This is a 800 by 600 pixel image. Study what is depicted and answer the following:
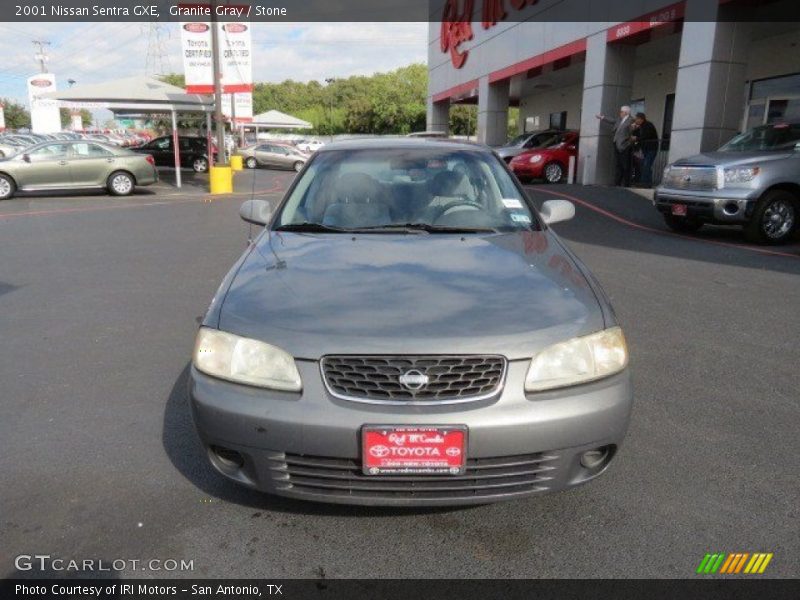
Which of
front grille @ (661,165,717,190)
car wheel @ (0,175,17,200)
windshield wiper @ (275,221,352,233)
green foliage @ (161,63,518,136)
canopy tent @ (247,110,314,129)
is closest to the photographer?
windshield wiper @ (275,221,352,233)

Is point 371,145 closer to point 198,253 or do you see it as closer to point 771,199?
point 198,253

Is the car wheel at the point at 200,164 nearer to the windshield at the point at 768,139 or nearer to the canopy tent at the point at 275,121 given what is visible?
the windshield at the point at 768,139

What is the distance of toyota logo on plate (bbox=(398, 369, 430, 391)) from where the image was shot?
2064mm

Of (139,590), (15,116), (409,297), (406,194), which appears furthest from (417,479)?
(15,116)

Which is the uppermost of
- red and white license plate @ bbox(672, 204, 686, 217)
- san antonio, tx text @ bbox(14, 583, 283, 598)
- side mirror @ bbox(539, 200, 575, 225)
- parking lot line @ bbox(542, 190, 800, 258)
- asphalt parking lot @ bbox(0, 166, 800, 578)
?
side mirror @ bbox(539, 200, 575, 225)

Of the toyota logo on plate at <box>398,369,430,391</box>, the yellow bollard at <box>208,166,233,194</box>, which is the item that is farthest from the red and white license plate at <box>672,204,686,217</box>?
the yellow bollard at <box>208,166,233,194</box>

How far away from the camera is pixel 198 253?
798 centimetres

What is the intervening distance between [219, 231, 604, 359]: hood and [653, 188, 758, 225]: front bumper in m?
6.40

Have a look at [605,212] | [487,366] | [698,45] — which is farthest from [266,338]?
[698,45]

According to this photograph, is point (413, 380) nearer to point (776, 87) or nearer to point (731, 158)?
point (731, 158)

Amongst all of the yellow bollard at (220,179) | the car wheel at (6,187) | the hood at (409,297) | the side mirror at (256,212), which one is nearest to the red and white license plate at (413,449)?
the hood at (409,297)

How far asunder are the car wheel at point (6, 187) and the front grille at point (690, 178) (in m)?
15.0

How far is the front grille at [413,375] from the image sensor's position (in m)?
2.07

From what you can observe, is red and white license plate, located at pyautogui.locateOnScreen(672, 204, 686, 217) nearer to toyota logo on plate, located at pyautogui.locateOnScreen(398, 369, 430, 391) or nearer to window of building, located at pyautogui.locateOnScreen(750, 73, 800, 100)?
toyota logo on plate, located at pyautogui.locateOnScreen(398, 369, 430, 391)
